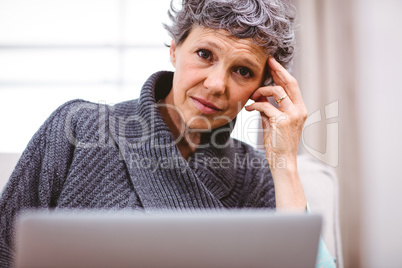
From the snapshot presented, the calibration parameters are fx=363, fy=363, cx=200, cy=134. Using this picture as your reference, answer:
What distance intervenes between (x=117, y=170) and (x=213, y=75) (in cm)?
37

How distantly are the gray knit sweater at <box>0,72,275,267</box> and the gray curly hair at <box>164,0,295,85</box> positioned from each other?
21 centimetres

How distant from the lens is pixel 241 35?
98 centimetres

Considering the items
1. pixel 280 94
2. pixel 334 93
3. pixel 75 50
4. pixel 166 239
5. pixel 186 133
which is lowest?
pixel 166 239

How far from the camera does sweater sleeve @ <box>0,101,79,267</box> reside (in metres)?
0.86

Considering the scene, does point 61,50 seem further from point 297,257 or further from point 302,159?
point 297,257

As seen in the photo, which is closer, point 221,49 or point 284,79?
point 221,49

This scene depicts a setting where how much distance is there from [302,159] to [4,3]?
2415mm

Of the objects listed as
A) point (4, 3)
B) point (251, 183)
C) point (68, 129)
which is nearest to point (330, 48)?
point (251, 183)

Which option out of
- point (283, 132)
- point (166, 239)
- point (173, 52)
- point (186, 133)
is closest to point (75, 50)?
point (173, 52)

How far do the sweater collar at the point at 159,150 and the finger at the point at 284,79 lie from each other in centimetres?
26

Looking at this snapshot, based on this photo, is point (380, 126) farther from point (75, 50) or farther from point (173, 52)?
point (75, 50)

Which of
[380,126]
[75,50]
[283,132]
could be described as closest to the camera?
[283,132]

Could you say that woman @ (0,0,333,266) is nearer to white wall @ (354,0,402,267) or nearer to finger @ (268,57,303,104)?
finger @ (268,57,303,104)

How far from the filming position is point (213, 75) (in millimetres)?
986
